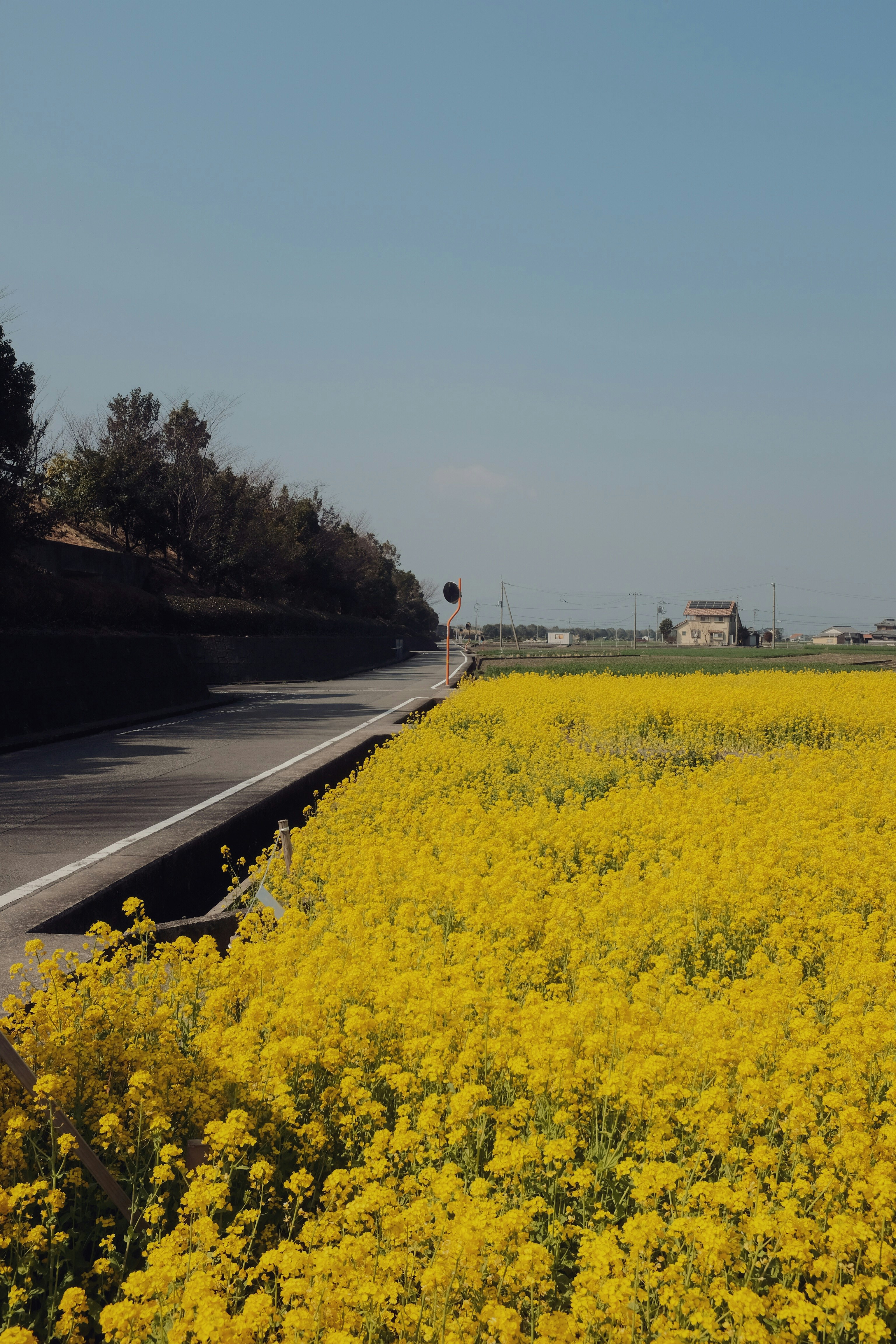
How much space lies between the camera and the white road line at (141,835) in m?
5.98

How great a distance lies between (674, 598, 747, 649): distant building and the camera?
145 m

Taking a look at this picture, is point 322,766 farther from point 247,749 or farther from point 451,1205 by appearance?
point 451,1205

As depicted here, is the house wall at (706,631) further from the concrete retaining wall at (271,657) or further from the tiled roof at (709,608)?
the concrete retaining wall at (271,657)

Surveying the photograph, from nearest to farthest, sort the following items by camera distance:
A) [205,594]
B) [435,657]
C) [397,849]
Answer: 1. [397,849]
2. [205,594]
3. [435,657]

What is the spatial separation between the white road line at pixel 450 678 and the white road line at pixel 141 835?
14.3m

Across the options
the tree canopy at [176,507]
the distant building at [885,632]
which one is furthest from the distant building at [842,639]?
the tree canopy at [176,507]

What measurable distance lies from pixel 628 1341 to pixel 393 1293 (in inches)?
19.6

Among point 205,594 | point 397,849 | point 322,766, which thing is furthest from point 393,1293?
point 205,594

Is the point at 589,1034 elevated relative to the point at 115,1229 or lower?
elevated

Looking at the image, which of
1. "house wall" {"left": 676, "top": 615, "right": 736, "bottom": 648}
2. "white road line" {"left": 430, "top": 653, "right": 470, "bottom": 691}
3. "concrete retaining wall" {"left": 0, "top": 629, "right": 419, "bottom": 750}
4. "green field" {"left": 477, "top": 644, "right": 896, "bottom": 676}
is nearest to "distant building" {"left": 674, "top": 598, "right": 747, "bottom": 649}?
"house wall" {"left": 676, "top": 615, "right": 736, "bottom": 648}

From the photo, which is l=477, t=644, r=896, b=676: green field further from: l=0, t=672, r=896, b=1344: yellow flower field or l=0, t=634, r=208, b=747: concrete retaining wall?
l=0, t=672, r=896, b=1344: yellow flower field

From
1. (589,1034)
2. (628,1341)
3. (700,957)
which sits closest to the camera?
(628,1341)

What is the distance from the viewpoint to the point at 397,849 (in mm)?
6105

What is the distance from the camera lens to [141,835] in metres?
7.64
